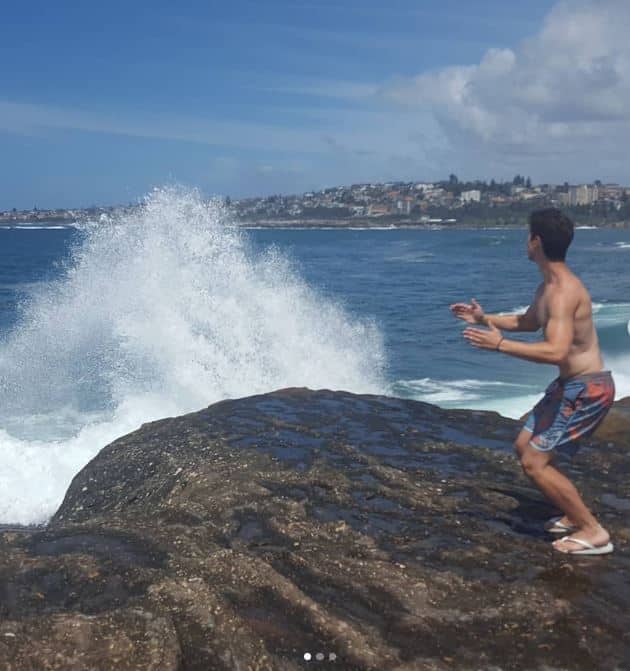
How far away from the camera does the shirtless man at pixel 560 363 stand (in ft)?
13.8

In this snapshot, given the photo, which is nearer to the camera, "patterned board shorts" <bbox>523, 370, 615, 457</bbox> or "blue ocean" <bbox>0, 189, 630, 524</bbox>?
"patterned board shorts" <bbox>523, 370, 615, 457</bbox>

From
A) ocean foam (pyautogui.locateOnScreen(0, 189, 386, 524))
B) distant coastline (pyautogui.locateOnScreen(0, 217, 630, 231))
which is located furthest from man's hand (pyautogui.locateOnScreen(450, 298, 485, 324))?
distant coastline (pyautogui.locateOnScreen(0, 217, 630, 231))

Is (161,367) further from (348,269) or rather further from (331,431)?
(348,269)

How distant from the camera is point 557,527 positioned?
4.85 m

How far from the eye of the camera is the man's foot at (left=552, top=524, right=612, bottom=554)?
4.57 m

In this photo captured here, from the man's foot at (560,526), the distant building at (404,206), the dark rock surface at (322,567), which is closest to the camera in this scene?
the dark rock surface at (322,567)

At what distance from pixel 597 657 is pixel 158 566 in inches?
85.0

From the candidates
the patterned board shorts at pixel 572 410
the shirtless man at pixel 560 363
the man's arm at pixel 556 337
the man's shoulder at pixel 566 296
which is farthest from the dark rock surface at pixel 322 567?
the man's shoulder at pixel 566 296

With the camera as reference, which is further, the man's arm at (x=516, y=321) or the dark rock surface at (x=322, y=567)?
the man's arm at (x=516, y=321)

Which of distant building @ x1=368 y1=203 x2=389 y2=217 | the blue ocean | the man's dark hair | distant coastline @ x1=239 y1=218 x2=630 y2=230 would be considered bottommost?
the blue ocean

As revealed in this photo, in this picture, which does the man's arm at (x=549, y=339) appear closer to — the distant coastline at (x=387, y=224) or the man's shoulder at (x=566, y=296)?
the man's shoulder at (x=566, y=296)

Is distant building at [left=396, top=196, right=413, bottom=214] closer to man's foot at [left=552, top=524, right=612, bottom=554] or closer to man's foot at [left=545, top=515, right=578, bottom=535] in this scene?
man's foot at [left=545, top=515, right=578, bottom=535]

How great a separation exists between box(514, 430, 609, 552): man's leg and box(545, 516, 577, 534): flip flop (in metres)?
0.16

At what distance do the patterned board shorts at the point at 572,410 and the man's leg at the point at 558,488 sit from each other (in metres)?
0.06
